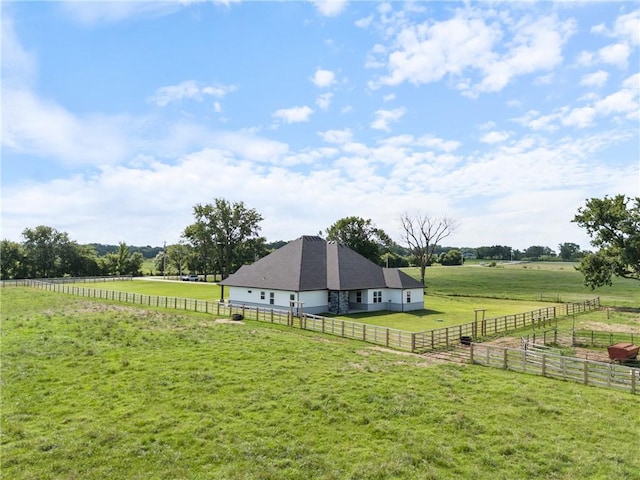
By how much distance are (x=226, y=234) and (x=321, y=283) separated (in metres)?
46.1

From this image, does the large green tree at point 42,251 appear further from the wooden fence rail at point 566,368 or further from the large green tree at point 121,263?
the wooden fence rail at point 566,368

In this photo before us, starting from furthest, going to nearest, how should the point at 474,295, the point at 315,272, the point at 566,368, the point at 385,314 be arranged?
the point at 474,295 → the point at 315,272 → the point at 385,314 → the point at 566,368

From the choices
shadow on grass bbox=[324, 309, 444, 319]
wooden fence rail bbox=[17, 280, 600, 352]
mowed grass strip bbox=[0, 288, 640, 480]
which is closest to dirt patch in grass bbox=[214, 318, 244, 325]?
wooden fence rail bbox=[17, 280, 600, 352]

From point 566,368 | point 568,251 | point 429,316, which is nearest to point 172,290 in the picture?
point 429,316

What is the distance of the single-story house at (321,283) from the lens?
33250 mm

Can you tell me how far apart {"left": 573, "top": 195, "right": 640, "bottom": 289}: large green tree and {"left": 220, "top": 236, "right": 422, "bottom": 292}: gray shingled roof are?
23.1 meters

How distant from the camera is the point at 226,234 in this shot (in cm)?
7619

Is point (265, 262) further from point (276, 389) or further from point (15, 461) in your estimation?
point (15, 461)

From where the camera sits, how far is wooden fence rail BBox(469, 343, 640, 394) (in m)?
14.4

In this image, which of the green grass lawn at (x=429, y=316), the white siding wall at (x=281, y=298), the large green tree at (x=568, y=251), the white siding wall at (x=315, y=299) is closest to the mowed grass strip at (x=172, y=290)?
the white siding wall at (x=281, y=298)

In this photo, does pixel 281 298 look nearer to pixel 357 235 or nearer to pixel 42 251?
pixel 357 235

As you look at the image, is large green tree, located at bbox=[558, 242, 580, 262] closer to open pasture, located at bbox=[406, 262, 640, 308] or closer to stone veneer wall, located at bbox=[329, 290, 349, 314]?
open pasture, located at bbox=[406, 262, 640, 308]

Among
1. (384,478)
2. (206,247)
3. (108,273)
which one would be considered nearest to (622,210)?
(384,478)

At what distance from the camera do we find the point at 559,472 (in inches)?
339
